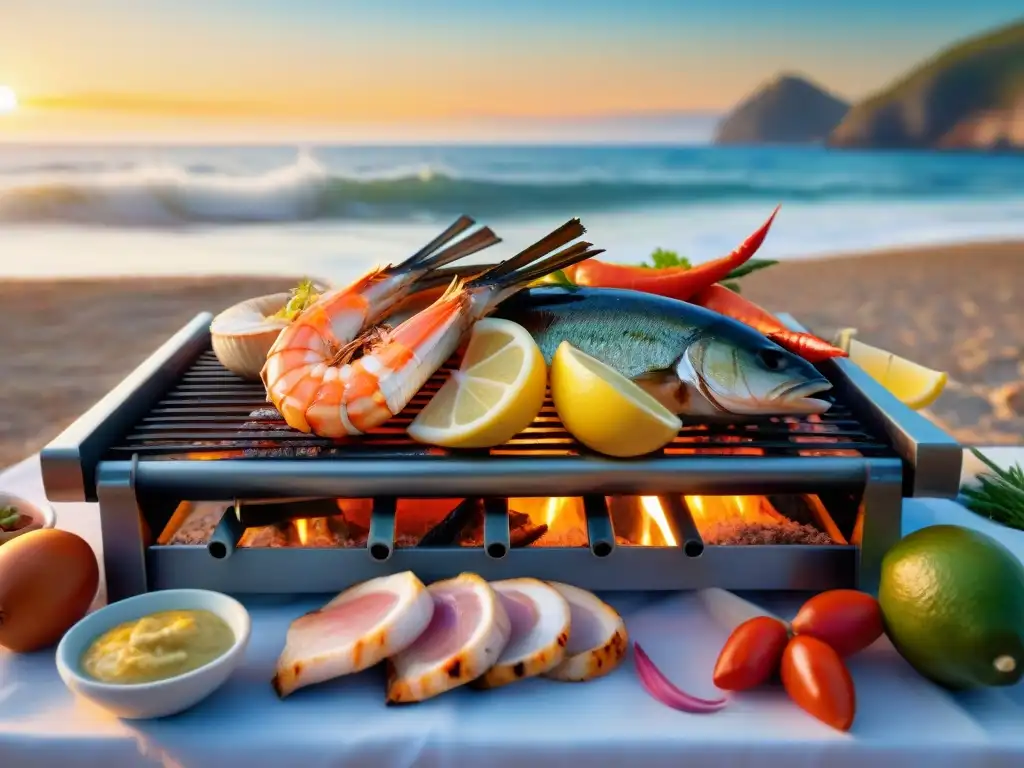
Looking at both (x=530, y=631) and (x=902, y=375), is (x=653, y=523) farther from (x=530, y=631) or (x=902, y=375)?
(x=902, y=375)

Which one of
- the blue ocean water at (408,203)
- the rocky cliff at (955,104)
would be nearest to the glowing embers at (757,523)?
the blue ocean water at (408,203)

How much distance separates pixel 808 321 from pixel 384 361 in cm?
779

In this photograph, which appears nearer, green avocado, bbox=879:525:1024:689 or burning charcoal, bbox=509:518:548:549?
green avocado, bbox=879:525:1024:689

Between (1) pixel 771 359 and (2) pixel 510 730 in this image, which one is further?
(1) pixel 771 359

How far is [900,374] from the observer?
2408 mm

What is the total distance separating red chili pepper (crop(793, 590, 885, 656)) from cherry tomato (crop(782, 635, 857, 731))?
0.04 meters

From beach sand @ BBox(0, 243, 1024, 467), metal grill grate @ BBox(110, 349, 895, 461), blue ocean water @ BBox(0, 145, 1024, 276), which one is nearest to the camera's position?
metal grill grate @ BBox(110, 349, 895, 461)

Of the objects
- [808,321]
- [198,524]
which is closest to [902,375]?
[198,524]

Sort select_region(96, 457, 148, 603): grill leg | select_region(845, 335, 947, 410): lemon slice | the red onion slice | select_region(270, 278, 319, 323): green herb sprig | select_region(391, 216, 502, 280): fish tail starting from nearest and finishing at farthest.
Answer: the red onion slice → select_region(96, 457, 148, 603): grill leg → select_region(391, 216, 502, 280): fish tail → select_region(270, 278, 319, 323): green herb sprig → select_region(845, 335, 947, 410): lemon slice

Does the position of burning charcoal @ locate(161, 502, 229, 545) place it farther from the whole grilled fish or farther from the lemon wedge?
the lemon wedge

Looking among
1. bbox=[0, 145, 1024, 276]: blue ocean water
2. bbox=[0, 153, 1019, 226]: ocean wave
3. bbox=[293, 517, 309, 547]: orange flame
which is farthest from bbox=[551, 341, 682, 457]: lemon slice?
bbox=[0, 153, 1019, 226]: ocean wave

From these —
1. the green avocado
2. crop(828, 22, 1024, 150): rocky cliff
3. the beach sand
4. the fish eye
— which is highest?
crop(828, 22, 1024, 150): rocky cliff

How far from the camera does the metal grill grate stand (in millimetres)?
1686

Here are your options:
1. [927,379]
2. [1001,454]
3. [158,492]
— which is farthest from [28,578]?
[1001,454]
